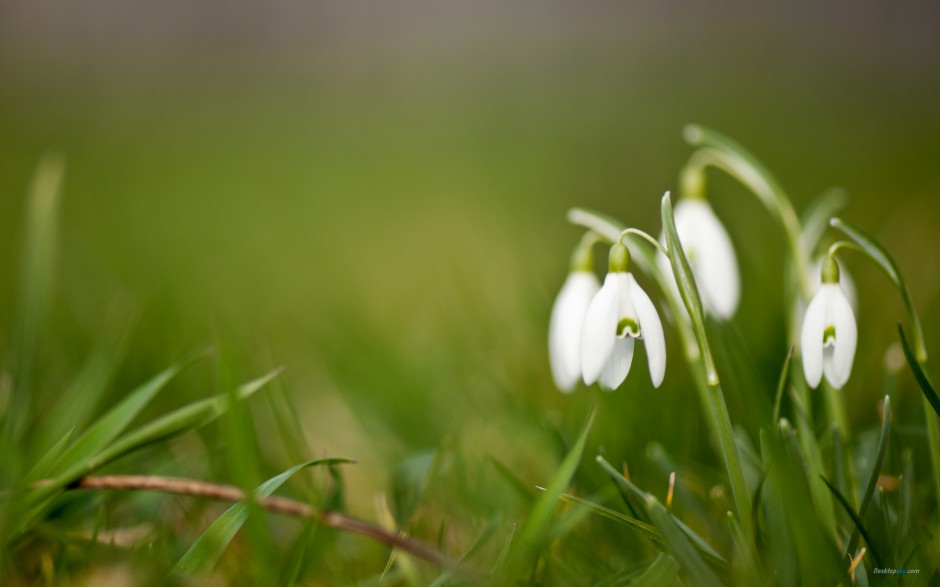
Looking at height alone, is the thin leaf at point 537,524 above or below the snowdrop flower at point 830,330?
below

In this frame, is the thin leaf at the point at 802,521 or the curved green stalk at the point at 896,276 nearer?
the thin leaf at the point at 802,521

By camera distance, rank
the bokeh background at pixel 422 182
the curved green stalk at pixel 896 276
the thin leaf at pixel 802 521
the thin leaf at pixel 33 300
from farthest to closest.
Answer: the bokeh background at pixel 422 182, the thin leaf at pixel 33 300, the curved green stalk at pixel 896 276, the thin leaf at pixel 802 521

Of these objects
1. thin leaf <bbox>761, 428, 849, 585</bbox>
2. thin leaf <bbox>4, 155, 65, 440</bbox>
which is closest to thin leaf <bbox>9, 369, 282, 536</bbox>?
thin leaf <bbox>4, 155, 65, 440</bbox>

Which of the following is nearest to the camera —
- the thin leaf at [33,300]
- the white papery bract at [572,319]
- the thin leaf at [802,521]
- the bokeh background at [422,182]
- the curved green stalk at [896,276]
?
the thin leaf at [802,521]

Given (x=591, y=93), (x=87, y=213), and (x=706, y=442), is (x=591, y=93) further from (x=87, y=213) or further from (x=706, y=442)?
(x=706, y=442)

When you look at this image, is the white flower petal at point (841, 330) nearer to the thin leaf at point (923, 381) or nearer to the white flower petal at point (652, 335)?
the thin leaf at point (923, 381)

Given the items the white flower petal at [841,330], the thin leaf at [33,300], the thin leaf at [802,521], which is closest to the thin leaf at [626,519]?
the thin leaf at [802,521]

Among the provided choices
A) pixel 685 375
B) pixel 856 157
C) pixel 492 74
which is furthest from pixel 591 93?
pixel 685 375
